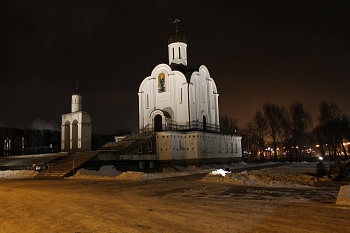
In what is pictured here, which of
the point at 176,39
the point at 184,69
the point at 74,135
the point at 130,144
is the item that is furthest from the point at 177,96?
the point at 74,135

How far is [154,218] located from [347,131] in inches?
2241

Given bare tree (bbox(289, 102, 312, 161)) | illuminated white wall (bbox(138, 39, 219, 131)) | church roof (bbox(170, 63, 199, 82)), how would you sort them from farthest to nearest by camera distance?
bare tree (bbox(289, 102, 312, 161)) < church roof (bbox(170, 63, 199, 82)) < illuminated white wall (bbox(138, 39, 219, 131))

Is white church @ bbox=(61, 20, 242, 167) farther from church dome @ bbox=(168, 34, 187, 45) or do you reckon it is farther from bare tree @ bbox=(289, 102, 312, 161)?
bare tree @ bbox=(289, 102, 312, 161)

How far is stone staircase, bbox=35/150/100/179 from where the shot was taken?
23.3 metres

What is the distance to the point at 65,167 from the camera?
24.6 meters

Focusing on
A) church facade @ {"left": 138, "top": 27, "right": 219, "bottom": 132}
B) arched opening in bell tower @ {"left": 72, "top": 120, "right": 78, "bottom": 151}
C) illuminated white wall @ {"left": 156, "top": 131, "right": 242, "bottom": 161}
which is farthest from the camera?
church facade @ {"left": 138, "top": 27, "right": 219, "bottom": 132}

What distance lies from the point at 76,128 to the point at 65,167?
9838mm

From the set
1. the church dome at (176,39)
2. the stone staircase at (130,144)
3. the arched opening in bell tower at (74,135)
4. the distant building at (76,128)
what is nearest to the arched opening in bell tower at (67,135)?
the distant building at (76,128)

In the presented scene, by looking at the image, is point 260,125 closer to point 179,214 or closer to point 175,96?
point 175,96

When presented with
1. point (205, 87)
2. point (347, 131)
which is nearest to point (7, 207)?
point (205, 87)

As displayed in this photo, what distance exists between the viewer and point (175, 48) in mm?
41906

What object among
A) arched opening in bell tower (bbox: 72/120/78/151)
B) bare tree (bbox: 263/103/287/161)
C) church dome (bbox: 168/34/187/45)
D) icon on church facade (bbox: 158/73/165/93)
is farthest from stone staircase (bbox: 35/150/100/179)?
bare tree (bbox: 263/103/287/161)

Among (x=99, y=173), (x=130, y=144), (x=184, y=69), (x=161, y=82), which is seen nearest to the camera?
(x=99, y=173)

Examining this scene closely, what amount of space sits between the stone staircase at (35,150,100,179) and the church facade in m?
11.8
